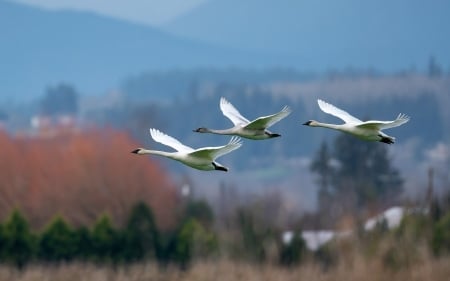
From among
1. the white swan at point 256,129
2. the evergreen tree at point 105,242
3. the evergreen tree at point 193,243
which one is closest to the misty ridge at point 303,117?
the evergreen tree at point 193,243

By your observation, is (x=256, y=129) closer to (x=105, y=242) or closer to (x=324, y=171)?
(x=105, y=242)

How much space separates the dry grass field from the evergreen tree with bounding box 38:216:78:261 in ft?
6.33

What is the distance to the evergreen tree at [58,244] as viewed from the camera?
162 ft

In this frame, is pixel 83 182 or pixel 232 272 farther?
pixel 83 182

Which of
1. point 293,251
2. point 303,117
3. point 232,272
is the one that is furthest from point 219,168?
point 303,117

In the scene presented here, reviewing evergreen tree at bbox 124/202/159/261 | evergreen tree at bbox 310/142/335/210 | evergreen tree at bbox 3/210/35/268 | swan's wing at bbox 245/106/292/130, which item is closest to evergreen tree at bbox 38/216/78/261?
evergreen tree at bbox 3/210/35/268

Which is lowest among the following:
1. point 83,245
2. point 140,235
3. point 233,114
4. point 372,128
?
point 372,128

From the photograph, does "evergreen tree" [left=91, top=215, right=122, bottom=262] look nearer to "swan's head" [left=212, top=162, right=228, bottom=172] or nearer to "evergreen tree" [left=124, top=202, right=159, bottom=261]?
"evergreen tree" [left=124, top=202, right=159, bottom=261]

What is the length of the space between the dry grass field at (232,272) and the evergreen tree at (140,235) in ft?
8.71

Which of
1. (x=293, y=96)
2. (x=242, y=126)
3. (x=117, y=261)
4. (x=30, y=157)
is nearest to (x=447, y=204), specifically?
(x=117, y=261)

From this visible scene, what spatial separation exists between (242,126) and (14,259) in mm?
34761

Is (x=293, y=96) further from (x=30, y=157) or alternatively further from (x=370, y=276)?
(x=370, y=276)

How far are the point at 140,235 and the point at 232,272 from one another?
1028 centimetres

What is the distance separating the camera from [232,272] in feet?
140
